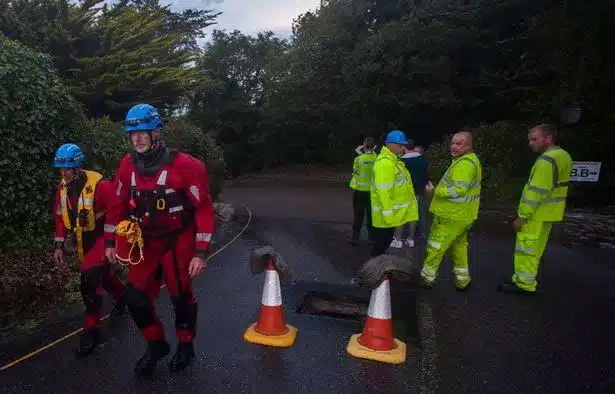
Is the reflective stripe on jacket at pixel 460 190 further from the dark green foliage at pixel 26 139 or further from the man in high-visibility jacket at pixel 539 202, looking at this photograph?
the dark green foliage at pixel 26 139

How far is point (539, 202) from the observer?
4.90 metres

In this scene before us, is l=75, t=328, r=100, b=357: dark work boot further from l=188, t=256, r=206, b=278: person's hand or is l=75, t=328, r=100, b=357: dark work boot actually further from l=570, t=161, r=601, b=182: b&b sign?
l=570, t=161, r=601, b=182: b&b sign

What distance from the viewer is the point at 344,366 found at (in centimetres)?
367

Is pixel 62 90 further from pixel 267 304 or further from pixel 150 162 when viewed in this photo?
pixel 267 304

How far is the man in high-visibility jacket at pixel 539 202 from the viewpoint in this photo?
193 inches

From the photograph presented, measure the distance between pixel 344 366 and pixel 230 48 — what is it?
2915 cm

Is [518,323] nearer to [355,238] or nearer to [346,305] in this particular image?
[346,305]

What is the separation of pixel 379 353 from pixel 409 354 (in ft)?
0.96

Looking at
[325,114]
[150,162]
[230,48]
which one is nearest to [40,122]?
[150,162]

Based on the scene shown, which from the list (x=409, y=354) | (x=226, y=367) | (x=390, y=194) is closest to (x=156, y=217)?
(x=226, y=367)

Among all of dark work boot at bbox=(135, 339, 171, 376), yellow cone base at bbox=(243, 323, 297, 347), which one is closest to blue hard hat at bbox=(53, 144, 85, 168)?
dark work boot at bbox=(135, 339, 171, 376)

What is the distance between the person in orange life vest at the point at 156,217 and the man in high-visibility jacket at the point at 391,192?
2407 millimetres

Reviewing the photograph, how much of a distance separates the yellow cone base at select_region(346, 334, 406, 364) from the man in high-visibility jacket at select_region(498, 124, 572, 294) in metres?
2.07

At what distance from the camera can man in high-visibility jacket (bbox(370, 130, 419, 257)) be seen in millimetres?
5164
